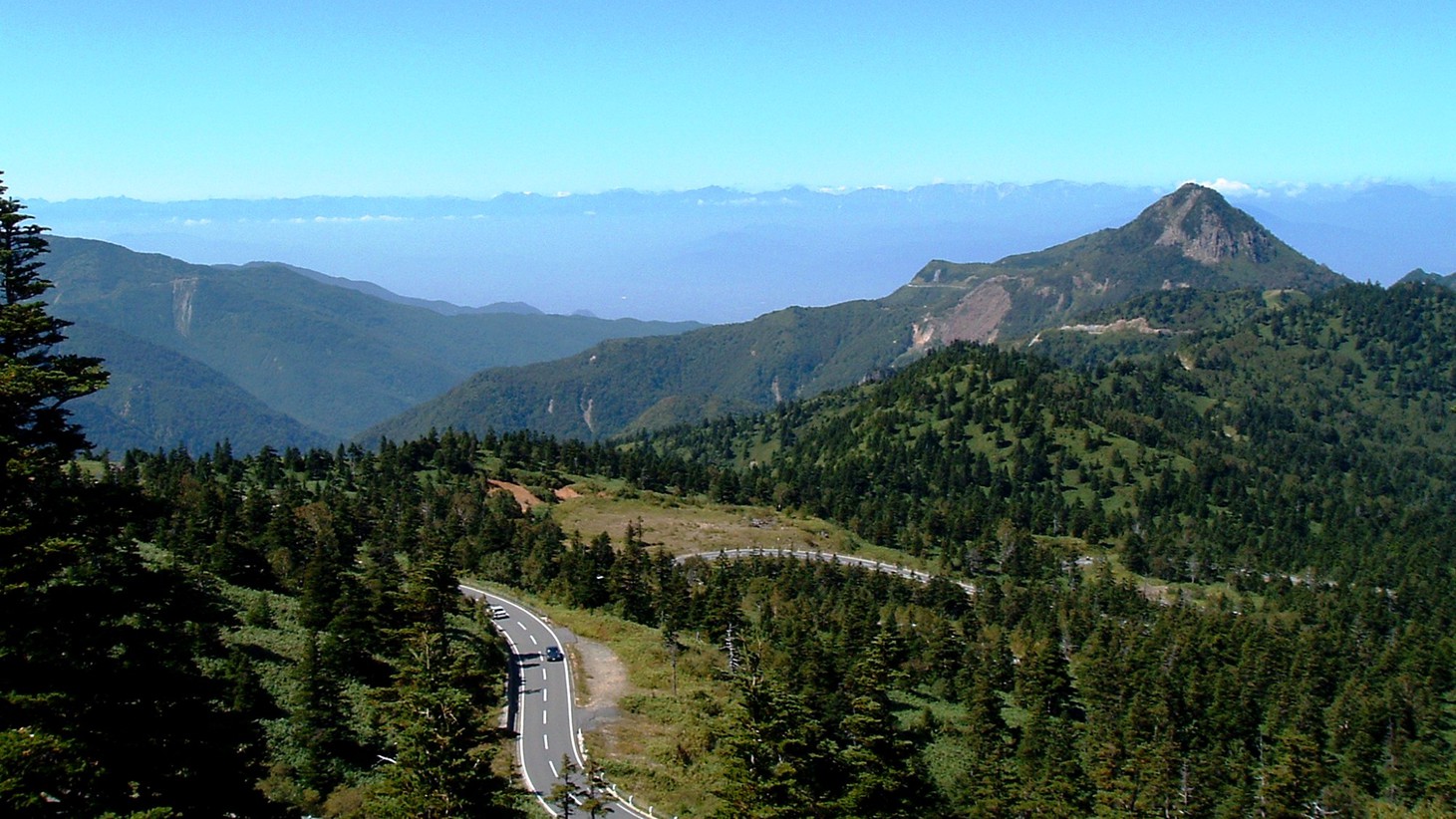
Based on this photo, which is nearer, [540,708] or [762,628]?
[540,708]

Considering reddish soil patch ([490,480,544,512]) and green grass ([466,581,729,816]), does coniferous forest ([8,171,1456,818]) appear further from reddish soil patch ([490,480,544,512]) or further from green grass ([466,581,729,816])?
reddish soil patch ([490,480,544,512])

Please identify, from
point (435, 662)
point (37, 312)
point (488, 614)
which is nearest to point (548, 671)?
point (488, 614)

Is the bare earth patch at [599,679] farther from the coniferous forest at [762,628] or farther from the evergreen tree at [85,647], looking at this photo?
the evergreen tree at [85,647]

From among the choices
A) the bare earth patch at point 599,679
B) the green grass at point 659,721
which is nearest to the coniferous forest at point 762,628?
the green grass at point 659,721

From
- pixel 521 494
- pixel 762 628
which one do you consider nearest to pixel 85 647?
pixel 762 628

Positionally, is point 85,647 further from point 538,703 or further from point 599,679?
point 599,679

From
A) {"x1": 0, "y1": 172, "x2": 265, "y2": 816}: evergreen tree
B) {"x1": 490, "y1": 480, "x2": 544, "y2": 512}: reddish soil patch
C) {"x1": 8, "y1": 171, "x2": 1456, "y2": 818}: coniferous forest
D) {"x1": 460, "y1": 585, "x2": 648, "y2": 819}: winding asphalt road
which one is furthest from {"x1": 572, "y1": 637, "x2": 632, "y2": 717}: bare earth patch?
{"x1": 490, "y1": 480, "x2": 544, "y2": 512}: reddish soil patch
